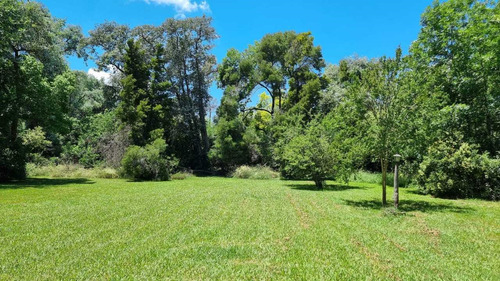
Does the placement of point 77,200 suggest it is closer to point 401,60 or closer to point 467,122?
point 401,60

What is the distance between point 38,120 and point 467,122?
27.4 metres

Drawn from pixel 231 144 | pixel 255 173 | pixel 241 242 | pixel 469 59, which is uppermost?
pixel 469 59

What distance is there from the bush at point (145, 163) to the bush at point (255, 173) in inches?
268

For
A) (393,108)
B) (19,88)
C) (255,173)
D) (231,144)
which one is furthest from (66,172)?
(393,108)

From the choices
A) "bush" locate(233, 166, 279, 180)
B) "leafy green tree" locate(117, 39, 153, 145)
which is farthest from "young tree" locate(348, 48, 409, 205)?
"leafy green tree" locate(117, 39, 153, 145)

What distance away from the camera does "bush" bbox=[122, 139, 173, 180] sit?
21031 mm

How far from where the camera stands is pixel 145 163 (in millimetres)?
21281

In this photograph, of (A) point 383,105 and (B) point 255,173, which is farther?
(B) point 255,173

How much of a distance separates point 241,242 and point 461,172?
41.2 ft

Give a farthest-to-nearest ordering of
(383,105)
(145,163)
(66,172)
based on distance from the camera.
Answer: (66,172), (145,163), (383,105)

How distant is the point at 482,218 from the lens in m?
8.67

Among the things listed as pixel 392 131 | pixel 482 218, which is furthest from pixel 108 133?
pixel 482 218

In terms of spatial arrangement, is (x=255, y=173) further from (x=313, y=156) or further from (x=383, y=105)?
(x=383, y=105)

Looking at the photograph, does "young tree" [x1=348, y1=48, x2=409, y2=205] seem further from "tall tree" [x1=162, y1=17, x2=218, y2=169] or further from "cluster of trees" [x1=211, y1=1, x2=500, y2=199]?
"tall tree" [x1=162, y1=17, x2=218, y2=169]
